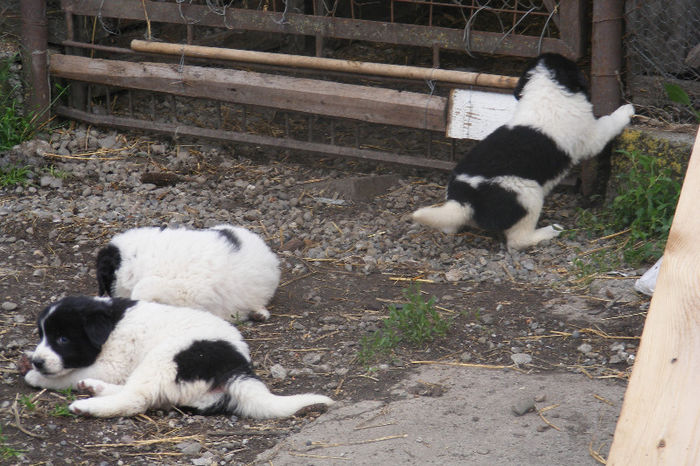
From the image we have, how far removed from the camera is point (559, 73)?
5.46 meters

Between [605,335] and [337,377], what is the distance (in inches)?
54.8

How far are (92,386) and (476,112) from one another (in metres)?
3.36

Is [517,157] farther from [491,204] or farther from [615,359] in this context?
[615,359]

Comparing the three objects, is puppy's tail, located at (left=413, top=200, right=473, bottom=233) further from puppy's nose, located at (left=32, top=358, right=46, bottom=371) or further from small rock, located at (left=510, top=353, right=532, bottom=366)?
puppy's nose, located at (left=32, top=358, right=46, bottom=371)

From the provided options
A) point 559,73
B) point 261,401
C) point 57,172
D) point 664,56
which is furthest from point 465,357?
point 57,172

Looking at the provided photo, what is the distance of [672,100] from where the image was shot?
550 cm

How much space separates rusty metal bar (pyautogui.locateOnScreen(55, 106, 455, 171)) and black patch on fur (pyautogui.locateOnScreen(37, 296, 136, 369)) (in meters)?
2.98

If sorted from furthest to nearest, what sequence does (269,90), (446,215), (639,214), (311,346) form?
(269,90)
(446,215)
(639,214)
(311,346)

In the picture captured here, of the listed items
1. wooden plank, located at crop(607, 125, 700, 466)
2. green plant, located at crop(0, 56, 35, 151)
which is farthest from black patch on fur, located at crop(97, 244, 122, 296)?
wooden plank, located at crop(607, 125, 700, 466)

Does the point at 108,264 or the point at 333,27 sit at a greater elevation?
the point at 333,27

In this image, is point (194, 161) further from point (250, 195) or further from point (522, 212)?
point (522, 212)

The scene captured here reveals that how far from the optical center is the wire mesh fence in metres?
5.46

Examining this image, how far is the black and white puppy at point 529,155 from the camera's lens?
208 inches

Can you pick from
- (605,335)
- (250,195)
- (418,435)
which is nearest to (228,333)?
(418,435)
